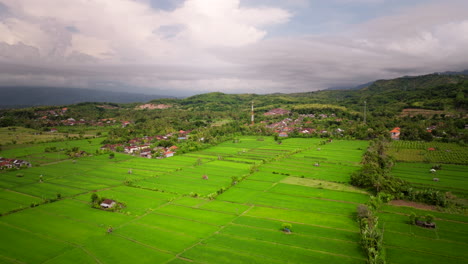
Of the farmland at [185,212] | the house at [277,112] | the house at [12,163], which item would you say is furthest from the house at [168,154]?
the house at [277,112]

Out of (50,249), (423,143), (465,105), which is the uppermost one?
(465,105)

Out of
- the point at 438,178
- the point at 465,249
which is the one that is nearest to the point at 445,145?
the point at 438,178

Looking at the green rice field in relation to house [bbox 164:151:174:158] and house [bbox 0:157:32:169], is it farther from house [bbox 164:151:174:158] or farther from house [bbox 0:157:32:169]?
house [bbox 164:151:174:158]

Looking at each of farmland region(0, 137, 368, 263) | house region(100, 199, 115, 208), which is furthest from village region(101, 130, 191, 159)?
house region(100, 199, 115, 208)

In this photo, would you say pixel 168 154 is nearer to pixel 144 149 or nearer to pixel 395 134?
pixel 144 149

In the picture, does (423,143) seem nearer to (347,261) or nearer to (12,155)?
(347,261)

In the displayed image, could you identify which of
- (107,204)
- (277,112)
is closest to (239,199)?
(107,204)

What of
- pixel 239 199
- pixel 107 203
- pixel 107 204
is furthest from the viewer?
pixel 239 199

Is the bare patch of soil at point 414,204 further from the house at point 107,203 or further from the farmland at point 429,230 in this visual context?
the house at point 107,203

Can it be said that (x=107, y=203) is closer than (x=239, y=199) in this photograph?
Yes
